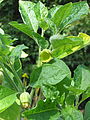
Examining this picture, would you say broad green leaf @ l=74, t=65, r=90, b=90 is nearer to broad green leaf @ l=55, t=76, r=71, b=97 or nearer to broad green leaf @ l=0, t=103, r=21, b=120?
broad green leaf @ l=55, t=76, r=71, b=97

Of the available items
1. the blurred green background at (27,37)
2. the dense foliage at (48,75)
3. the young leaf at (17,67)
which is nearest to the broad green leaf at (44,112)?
the dense foliage at (48,75)

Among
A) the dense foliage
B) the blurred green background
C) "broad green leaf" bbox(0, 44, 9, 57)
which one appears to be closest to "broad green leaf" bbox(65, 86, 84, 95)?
the dense foliage

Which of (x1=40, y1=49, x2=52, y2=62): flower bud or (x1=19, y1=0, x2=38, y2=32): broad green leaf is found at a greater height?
(x1=19, y1=0, x2=38, y2=32): broad green leaf

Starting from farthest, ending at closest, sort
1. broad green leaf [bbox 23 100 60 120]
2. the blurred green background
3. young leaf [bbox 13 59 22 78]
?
the blurred green background < young leaf [bbox 13 59 22 78] < broad green leaf [bbox 23 100 60 120]

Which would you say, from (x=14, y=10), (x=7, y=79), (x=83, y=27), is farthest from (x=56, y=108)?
(x=14, y=10)

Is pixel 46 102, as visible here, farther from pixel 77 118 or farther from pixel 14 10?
pixel 14 10

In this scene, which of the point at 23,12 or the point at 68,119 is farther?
the point at 23,12
